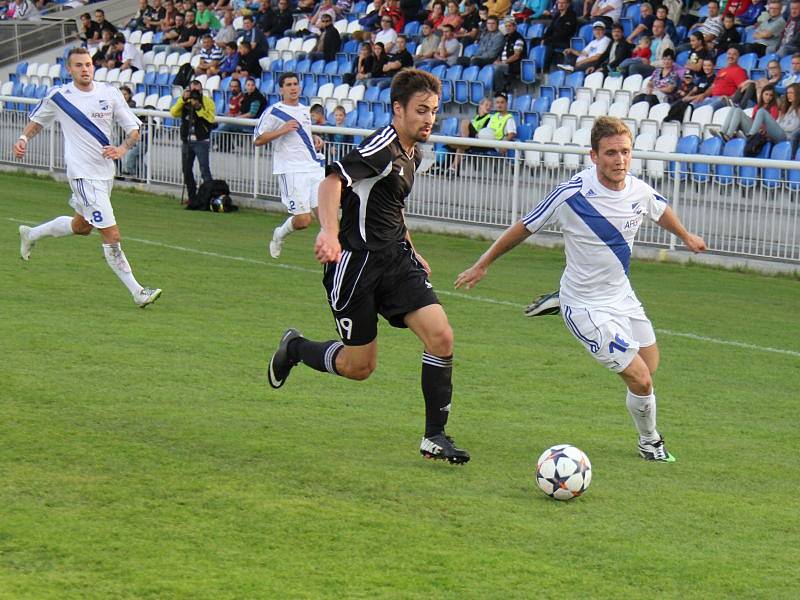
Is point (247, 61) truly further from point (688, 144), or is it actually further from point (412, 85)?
point (412, 85)

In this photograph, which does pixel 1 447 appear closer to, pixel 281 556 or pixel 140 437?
pixel 140 437

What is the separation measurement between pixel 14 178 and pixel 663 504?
19.6 metres

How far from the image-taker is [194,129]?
68.0 feet

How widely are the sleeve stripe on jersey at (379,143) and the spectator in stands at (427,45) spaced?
17367 millimetres

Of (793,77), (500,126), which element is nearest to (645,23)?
(500,126)

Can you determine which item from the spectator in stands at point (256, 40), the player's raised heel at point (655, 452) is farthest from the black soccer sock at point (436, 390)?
the spectator in stands at point (256, 40)

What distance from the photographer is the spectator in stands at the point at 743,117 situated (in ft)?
56.5

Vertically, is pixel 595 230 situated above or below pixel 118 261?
above

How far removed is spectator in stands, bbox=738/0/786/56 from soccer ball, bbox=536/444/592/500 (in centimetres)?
1459

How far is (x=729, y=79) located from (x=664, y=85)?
3.23 ft

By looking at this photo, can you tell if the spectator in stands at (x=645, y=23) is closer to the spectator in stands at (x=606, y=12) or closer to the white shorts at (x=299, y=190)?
the spectator in stands at (x=606, y=12)

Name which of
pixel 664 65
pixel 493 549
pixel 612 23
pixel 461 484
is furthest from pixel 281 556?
pixel 612 23

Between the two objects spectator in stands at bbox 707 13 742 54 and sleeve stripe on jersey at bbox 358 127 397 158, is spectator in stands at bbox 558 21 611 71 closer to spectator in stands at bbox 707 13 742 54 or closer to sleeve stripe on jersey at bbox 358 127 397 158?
spectator in stands at bbox 707 13 742 54

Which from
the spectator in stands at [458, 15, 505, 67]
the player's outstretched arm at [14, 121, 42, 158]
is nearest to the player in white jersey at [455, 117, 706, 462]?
the player's outstretched arm at [14, 121, 42, 158]
